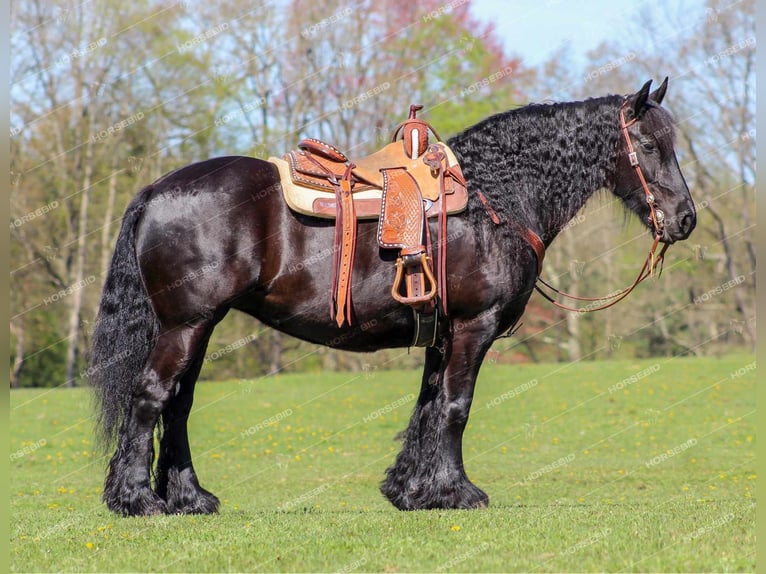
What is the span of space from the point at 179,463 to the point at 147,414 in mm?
557

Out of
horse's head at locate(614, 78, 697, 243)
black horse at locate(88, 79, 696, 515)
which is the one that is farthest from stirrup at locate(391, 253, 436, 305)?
horse's head at locate(614, 78, 697, 243)

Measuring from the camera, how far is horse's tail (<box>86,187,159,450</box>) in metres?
5.85

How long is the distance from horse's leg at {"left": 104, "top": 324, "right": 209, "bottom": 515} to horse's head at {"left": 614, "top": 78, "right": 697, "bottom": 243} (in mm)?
3156

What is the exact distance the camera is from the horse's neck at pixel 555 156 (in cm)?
610

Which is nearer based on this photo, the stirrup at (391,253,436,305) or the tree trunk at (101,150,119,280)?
the stirrup at (391,253,436,305)

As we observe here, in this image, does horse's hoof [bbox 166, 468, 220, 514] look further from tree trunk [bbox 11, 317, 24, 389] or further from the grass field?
tree trunk [bbox 11, 317, 24, 389]

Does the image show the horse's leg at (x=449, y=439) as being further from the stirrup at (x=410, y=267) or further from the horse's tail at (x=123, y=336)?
the horse's tail at (x=123, y=336)

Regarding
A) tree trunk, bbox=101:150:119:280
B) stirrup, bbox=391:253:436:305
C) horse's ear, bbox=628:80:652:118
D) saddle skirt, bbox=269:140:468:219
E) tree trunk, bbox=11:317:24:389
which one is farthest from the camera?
tree trunk, bbox=101:150:119:280

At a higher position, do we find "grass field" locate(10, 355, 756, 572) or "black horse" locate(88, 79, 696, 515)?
"black horse" locate(88, 79, 696, 515)

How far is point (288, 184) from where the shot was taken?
580 cm

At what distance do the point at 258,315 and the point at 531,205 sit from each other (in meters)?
2.05

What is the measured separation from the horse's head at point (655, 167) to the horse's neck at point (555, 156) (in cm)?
11


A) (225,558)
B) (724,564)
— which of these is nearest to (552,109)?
(724,564)

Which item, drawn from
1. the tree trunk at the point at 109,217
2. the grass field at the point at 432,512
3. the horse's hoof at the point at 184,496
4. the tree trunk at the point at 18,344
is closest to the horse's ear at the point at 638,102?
the grass field at the point at 432,512
